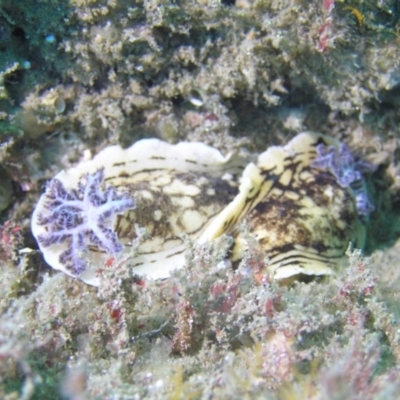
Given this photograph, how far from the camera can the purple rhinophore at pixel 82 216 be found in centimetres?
352

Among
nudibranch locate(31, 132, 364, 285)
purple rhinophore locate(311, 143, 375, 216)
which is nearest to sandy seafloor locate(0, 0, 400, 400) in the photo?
nudibranch locate(31, 132, 364, 285)

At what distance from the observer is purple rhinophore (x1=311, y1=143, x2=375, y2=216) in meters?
4.47

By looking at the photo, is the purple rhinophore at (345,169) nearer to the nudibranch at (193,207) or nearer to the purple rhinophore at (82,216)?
the nudibranch at (193,207)

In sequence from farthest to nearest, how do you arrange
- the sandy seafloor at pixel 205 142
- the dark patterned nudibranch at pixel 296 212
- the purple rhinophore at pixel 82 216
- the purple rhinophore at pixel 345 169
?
the purple rhinophore at pixel 345 169, the dark patterned nudibranch at pixel 296 212, the purple rhinophore at pixel 82 216, the sandy seafloor at pixel 205 142

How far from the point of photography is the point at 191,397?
7.69 ft

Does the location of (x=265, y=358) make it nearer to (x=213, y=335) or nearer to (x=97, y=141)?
(x=213, y=335)

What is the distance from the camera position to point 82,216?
361cm

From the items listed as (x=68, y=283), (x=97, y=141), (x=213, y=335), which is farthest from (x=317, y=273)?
(x=97, y=141)

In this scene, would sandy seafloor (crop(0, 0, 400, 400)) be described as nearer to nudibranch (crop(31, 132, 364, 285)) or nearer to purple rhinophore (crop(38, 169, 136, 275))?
nudibranch (crop(31, 132, 364, 285))

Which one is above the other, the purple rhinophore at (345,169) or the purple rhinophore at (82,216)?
the purple rhinophore at (82,216)

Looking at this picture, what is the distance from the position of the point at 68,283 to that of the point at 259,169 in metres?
2.19

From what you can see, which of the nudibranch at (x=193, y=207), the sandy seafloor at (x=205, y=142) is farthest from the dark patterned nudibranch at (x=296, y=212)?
the sandy seafloor at (x=205, y=142)

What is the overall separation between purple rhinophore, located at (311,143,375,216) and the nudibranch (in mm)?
52

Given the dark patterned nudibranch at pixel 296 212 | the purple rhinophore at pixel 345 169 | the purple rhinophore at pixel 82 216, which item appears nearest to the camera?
the purple rhinophore at pixel 82 216
